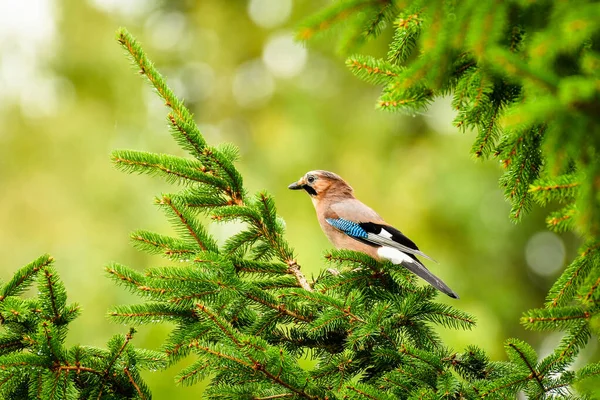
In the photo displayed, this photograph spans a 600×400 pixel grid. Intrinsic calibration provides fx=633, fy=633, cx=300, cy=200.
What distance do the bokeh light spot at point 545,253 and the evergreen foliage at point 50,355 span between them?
10409 millimetres

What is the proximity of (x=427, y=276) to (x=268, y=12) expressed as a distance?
12970mm

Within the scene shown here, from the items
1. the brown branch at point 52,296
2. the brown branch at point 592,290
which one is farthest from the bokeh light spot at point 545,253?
the brown branch at point 52,296

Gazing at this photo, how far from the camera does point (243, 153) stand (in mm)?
13484

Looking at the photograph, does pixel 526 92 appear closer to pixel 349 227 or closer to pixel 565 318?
pixel 565 318

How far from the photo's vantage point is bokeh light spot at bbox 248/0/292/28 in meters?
14.9

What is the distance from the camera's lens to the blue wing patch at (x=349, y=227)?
4281 millimetres

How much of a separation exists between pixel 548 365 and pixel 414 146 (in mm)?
10215

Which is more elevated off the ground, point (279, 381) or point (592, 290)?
point (592, 290)

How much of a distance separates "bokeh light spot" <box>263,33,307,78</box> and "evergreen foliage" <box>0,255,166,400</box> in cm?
1217

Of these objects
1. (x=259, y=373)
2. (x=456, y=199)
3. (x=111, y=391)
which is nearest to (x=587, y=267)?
(x=259, y=373)

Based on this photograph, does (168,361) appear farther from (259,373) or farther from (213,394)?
(259,373)

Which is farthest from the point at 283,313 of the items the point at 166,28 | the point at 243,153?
the point at 166,28

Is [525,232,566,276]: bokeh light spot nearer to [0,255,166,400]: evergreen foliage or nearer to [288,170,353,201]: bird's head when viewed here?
[288,170,353,201]: bird's head

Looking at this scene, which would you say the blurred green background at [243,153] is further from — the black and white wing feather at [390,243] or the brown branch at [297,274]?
the brown branch at [297,274]
